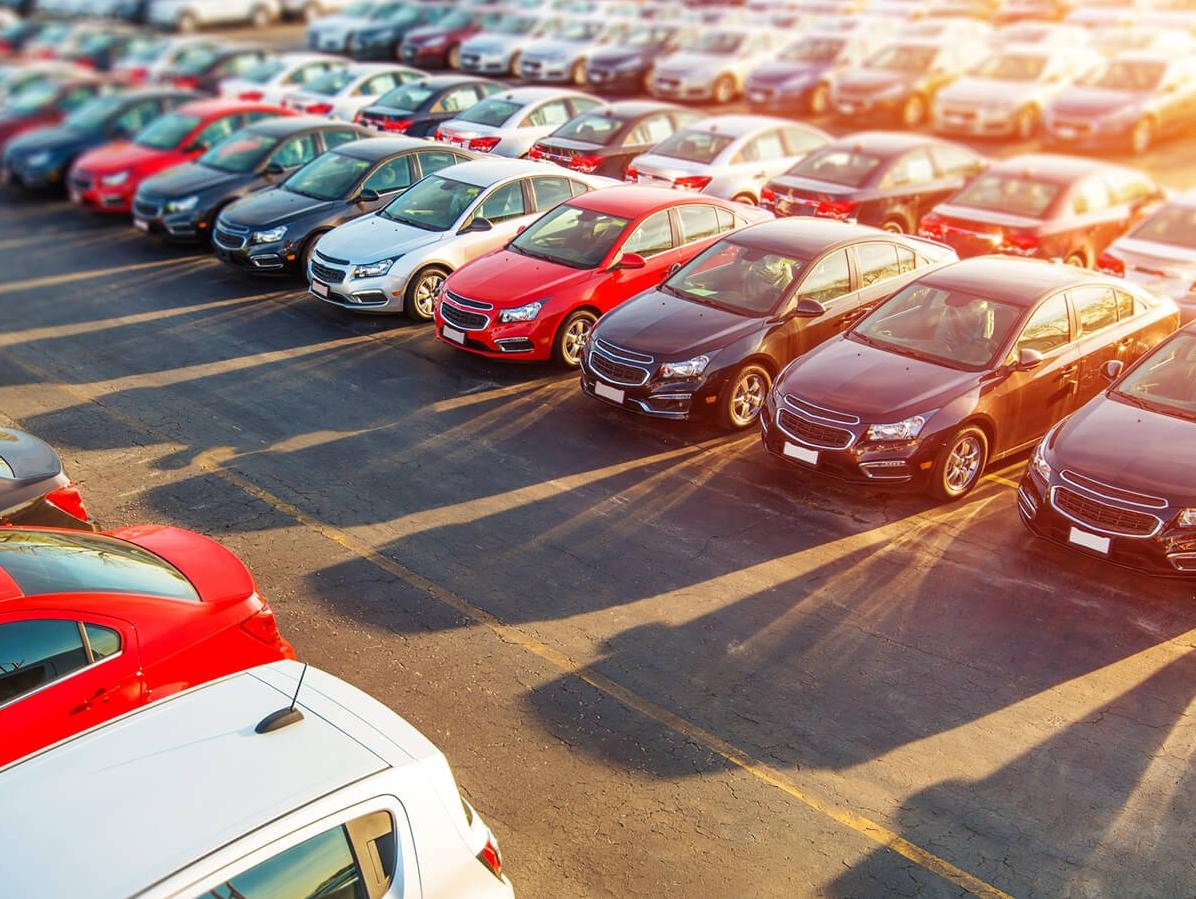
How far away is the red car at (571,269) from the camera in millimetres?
12703

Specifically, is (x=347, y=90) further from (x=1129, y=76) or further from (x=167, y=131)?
(x=1129, y=76)

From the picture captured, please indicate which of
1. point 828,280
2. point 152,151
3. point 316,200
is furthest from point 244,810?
point 152,151

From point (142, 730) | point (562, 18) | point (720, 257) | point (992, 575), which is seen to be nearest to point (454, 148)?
point (720, 257)

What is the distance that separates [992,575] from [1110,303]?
360cm

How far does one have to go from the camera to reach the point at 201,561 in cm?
688

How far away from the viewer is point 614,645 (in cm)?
804

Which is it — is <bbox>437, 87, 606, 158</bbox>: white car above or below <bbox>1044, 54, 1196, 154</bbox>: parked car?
above

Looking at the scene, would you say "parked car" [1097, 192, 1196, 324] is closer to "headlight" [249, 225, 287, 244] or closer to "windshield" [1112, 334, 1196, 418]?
"windshield" [1112, 334, 1196, 418]

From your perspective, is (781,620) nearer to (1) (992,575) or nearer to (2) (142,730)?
(1) (992,575)

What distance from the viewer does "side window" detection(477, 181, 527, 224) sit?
1485 cm

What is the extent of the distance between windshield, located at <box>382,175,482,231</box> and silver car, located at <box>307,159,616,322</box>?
1 centimetres

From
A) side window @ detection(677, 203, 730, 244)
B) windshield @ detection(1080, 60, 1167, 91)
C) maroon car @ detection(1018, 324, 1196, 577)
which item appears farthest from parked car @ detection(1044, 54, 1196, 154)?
maroon car @ detection(1018, 324, 1196, 577)

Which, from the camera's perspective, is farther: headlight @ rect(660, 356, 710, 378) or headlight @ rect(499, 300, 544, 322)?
headlight @ rect(499, 300, 544, 322)

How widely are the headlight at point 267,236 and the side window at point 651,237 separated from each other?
5.00 m
